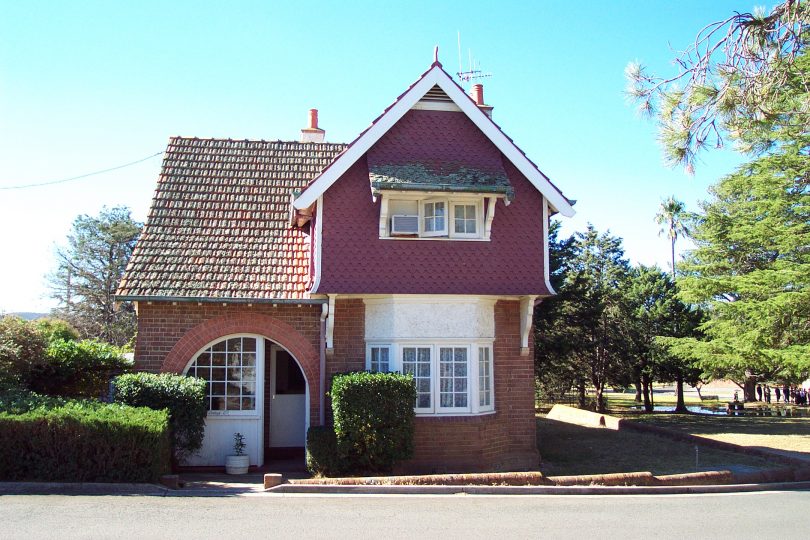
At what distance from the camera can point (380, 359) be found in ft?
48.5

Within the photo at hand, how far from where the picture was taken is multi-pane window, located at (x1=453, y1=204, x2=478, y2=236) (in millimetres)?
15055

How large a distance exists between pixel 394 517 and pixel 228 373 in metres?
6.52

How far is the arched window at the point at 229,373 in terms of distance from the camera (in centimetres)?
1486

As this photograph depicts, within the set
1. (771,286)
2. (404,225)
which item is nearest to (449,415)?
(404,225)

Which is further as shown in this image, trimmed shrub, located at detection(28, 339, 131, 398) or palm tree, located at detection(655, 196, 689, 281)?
palm tree, located at detection(655, 196, 689, 281)

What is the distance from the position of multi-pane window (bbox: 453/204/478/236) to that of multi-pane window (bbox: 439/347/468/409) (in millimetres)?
2477

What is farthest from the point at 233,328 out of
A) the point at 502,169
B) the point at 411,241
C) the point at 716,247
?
the point at 716,247

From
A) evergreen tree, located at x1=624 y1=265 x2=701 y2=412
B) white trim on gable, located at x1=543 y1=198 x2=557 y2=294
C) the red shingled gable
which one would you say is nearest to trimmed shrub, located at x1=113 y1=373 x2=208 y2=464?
the red shingled gable

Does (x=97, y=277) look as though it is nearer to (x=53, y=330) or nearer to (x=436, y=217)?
(x=53, y=330)

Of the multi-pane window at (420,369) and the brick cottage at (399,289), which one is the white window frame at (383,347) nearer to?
the brick cottage at (399,289)

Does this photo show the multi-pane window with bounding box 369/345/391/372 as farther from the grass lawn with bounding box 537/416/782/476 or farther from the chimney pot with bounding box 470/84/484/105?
the chimney pot with bounding box 470/84/484/105

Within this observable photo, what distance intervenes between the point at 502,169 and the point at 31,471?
1035 centimetres

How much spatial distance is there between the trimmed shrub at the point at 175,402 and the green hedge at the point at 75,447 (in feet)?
5.55

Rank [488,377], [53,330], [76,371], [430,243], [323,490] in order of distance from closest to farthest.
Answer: [323,490]
[430,243]
[488,377]
[76,371]
[53,330]
